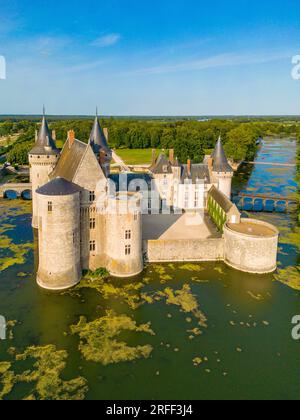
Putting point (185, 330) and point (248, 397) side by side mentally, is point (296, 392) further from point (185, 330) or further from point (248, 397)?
point (185, 330)

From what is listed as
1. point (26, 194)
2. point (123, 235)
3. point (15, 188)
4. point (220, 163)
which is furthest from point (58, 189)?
point (26, 194)

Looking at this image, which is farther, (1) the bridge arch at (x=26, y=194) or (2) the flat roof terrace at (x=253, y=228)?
(1) the bridge arch at (x=26, y=194)

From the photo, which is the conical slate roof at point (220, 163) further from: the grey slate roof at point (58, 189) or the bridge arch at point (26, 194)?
the bridge arch at point (26, 194)

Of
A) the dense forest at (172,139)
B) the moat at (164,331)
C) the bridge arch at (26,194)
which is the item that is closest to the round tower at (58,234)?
the moat at (164,331)

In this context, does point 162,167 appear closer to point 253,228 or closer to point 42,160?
point 42,160

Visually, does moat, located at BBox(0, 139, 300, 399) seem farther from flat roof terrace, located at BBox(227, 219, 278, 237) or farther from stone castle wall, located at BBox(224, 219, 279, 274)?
flat roof terrace, located at BBox(227, 219, 278, 237)

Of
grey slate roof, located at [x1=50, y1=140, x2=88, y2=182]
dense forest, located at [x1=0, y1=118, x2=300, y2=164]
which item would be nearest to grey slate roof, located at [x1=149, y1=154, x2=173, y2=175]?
grey slate roof, located at [x1=50, y1=140, x2=88, y2=182]
